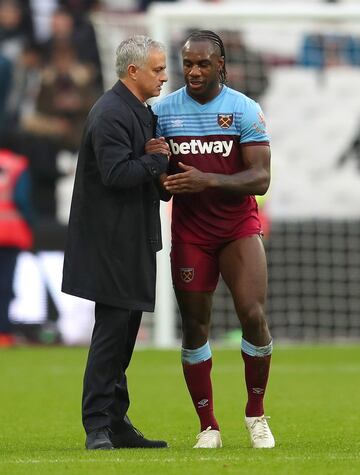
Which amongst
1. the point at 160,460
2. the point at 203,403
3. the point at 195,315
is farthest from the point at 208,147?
the point at 160,460

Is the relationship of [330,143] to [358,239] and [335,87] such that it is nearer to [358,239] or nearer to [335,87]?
[335,87]

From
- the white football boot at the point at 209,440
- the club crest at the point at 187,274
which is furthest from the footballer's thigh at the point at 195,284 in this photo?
the white football boot at the point at 209,440

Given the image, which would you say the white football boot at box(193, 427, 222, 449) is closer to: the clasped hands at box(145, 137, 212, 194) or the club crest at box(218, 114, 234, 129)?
the clasped hands at box(145, 137, 212, 194)

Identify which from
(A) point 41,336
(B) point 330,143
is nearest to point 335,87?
(B) point 330,143

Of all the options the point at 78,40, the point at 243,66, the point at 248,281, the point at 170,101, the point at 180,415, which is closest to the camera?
the point at 248,281

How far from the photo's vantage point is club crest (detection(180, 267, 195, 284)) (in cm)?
766

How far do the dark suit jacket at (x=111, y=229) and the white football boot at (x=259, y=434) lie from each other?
0.81 meters

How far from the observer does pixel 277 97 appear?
1855 cm

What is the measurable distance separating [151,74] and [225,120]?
454mm

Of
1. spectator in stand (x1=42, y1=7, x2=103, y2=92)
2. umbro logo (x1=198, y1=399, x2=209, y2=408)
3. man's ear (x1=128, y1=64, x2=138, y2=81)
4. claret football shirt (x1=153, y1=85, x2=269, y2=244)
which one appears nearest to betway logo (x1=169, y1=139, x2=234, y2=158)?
claret football shirt (x1=153, y1=85, x2=269, y2=244)

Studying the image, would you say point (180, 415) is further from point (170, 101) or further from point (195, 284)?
point (170, 101)

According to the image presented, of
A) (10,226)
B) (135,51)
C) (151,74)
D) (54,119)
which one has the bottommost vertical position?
(10,226)

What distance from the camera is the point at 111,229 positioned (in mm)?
7473

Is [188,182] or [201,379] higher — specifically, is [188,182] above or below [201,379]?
above
